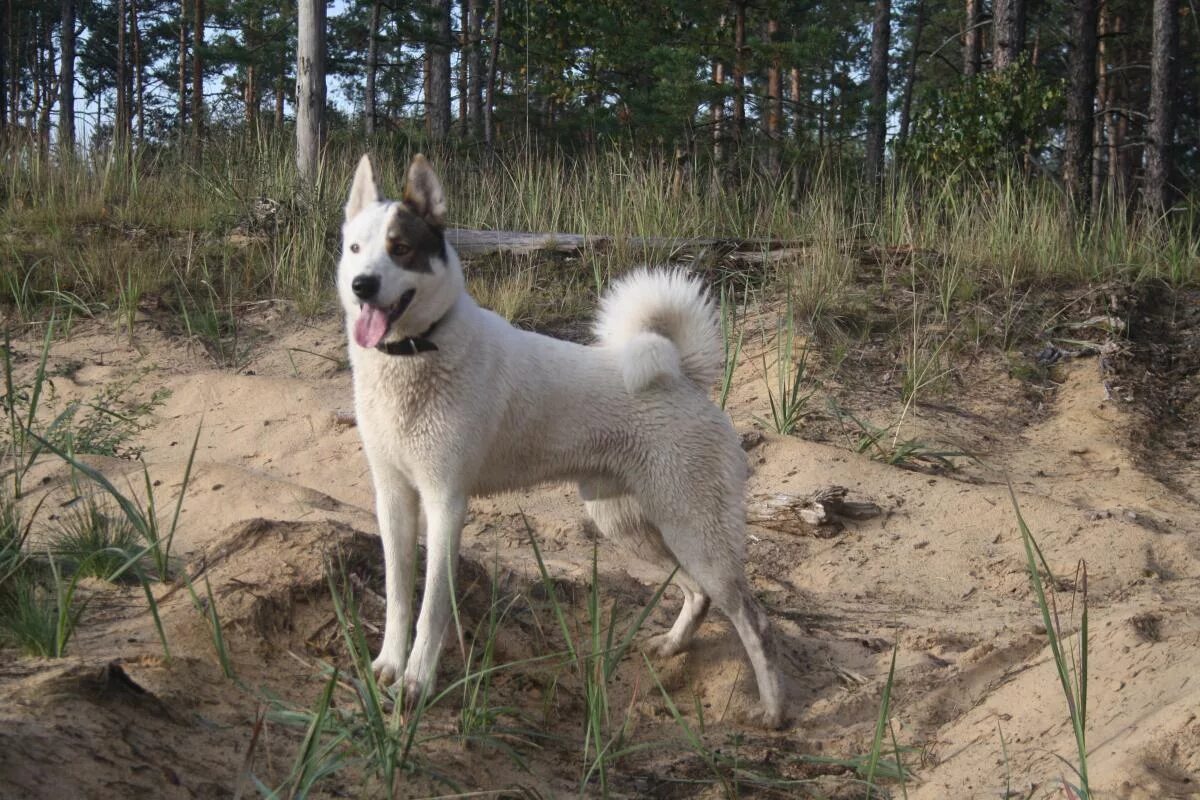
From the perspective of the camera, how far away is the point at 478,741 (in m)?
3.05

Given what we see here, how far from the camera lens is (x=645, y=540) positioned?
419 centimetres

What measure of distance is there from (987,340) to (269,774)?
20.8ft

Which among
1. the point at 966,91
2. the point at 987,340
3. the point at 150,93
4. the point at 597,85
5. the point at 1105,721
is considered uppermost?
the point at 150,93

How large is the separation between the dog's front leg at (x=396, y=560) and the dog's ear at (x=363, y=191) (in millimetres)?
938

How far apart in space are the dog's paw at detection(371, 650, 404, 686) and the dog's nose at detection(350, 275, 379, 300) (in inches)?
46.8

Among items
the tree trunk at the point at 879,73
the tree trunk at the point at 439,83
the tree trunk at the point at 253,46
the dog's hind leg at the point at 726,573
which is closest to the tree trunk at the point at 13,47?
the tree trunk at the point at 253,46

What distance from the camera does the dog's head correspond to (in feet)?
10.8

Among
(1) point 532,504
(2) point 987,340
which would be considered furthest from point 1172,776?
(2) point 987,340

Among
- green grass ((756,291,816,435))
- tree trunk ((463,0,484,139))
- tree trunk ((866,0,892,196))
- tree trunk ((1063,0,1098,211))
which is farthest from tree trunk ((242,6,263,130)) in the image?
green grass ((756,291,816,435))

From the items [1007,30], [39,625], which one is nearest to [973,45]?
[1007,30]

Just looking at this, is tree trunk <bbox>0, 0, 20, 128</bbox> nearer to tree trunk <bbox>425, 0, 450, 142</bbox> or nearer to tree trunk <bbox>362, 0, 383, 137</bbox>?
tree trunk <bbox>362, 0, 383, 137</bbox>

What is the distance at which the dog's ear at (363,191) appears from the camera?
12.0 feet

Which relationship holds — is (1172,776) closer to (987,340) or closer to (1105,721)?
(1105,721)

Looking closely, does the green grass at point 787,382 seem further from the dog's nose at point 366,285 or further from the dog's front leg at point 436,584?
the dog's nose at point 366,285
